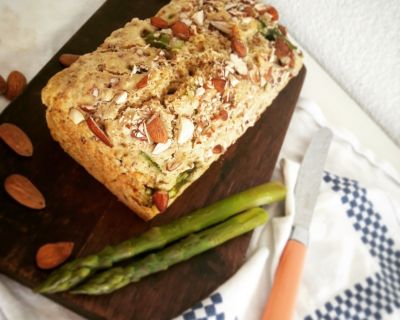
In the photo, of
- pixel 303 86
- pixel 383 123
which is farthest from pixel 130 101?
pixel 383 123

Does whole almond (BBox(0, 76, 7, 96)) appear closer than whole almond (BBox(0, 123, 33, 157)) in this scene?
No

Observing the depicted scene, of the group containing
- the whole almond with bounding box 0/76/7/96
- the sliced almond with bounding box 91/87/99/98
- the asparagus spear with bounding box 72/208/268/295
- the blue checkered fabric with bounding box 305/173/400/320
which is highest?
the whole almond with bounding box 0/76/7/96

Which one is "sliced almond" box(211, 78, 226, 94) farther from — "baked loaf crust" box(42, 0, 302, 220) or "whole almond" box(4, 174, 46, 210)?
"whole almond" box(4, 174, 46, 210)

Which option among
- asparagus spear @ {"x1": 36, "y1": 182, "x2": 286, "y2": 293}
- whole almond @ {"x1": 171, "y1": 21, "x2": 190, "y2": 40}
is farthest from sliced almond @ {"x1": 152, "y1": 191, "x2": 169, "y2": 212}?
whole almond @ {"x1": 171, "y1": 21, "x2": 190, "y2": 40}

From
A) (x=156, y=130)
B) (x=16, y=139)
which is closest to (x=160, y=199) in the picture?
(x=156, y=130)

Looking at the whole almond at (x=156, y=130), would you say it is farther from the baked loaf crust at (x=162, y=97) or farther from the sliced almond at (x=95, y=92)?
the sliced almond at (x=95, y=92)

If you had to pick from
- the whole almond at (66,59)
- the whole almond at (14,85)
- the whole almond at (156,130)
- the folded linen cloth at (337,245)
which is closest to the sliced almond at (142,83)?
Answer: the whole almond at (156,130)
